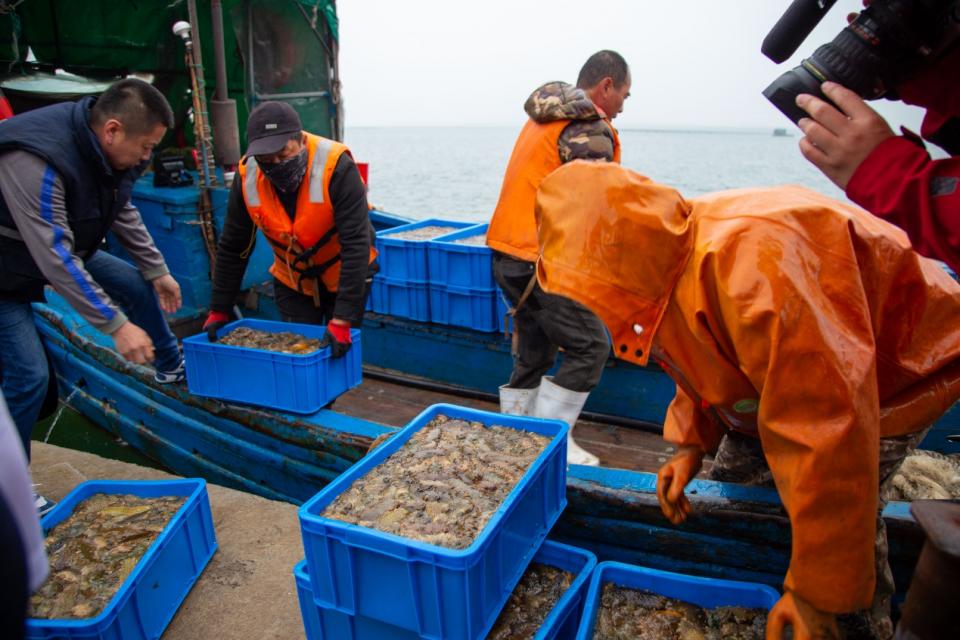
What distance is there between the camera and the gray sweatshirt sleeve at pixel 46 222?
2.58m

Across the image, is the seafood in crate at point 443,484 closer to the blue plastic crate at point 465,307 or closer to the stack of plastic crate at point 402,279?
the blue plastic crate at point 465,307

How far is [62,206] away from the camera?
8.82 ft

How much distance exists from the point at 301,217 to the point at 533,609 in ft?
7.02

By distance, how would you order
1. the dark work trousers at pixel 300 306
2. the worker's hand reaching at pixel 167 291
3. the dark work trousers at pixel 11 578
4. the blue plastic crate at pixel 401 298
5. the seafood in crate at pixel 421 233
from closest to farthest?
1. the dark work trousers at pixel 11 578
2. the worker's hand reaching at pixel 167 291
3. the dark work trousers at pixel 300 306
4. the blue plastic crate at pixel 401 298
5. the seafood in crate at pixel 421 233

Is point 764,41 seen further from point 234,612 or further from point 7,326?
point 7,326

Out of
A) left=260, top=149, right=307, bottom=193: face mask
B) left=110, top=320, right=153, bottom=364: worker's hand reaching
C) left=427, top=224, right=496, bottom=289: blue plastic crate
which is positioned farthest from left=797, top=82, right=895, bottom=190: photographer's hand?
left=427, top=224, right=496, bottom=289: blue plastic crate

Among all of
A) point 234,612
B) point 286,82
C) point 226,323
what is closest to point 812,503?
point 234,612

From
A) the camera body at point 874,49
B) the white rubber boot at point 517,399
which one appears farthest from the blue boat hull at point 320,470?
the camera body at point 874,49

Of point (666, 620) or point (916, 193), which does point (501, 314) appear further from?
point (916, 193)

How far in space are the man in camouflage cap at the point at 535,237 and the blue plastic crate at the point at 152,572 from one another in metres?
1.62

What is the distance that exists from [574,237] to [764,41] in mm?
618

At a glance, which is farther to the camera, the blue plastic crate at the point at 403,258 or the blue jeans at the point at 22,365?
the blue plastic crate at the point at 403,258

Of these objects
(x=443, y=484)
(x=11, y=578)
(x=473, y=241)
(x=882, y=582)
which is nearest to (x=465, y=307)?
(x=473, y=241)

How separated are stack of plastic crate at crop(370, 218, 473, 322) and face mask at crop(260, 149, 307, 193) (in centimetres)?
150
